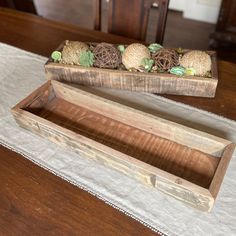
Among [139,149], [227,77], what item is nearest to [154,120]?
[139,149]

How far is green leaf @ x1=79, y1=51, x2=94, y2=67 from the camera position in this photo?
0.86m

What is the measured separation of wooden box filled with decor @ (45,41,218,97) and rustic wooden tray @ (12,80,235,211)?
0.33ft

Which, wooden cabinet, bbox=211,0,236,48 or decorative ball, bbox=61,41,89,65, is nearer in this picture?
decorative ball, bbox=61,41,89,65

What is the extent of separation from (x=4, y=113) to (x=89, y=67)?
0.28m

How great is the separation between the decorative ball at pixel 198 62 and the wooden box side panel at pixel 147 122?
0.69ft

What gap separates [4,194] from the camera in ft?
2.06

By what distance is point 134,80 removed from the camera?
0.86 meters

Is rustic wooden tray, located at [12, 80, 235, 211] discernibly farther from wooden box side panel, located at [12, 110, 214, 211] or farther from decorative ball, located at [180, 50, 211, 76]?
decorative ball, located at [180, 50, 211, 76]

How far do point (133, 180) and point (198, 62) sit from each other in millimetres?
391

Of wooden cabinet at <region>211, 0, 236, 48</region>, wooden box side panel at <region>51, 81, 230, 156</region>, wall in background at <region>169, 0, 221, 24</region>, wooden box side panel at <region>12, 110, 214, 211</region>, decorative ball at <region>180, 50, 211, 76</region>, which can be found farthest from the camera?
wall in background at <region>169, 0, 221, 24</region>

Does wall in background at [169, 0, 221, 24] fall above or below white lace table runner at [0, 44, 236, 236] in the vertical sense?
below

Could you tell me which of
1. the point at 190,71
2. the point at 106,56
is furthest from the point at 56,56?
the point at 190,71

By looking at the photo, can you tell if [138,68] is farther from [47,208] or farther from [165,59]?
[47,208]

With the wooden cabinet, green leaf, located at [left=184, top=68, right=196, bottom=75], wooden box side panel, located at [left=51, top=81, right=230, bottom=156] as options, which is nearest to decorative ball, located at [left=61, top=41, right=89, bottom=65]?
wooden box side panel, located at [left=51, top=81, right=230, bottom=156]
